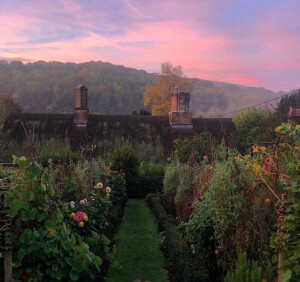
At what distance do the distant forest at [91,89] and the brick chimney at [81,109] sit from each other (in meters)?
22.9

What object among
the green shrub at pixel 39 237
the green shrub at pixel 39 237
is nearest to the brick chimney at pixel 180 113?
the green shrub at pixel 39 237

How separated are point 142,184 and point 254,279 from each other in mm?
11977

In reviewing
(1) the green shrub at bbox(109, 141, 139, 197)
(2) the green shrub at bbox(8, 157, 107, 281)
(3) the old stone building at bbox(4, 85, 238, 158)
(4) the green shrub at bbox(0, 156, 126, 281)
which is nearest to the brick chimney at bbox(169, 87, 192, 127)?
(3) the old stone building at bbox(4, 85, 238, 158)

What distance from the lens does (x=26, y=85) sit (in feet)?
158

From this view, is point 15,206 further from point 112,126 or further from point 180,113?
point 180,113

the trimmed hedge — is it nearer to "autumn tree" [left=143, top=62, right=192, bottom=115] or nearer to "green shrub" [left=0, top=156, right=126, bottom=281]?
"green shrub" [left=0, top=156, right=126, bottom=281]

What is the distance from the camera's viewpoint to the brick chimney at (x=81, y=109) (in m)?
22.0

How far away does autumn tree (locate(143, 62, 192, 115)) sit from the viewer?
168ft

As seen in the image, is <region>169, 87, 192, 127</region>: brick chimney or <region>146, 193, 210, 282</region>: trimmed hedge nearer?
<region>146, 193, 210, 282</region>: trimmed hedge

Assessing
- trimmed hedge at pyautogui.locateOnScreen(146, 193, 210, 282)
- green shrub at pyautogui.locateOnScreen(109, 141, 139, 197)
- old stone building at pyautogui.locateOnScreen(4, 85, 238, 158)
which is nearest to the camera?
trimmed hedge at pyautogui.locateOnScreen(146, 193, 210, 282)

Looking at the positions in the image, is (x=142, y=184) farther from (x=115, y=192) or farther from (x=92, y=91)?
(x=92, y=91)

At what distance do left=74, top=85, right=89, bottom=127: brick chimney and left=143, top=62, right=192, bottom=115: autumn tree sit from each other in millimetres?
28194

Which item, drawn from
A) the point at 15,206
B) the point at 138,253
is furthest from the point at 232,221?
the point at 138,253

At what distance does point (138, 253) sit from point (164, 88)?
1889 inches
